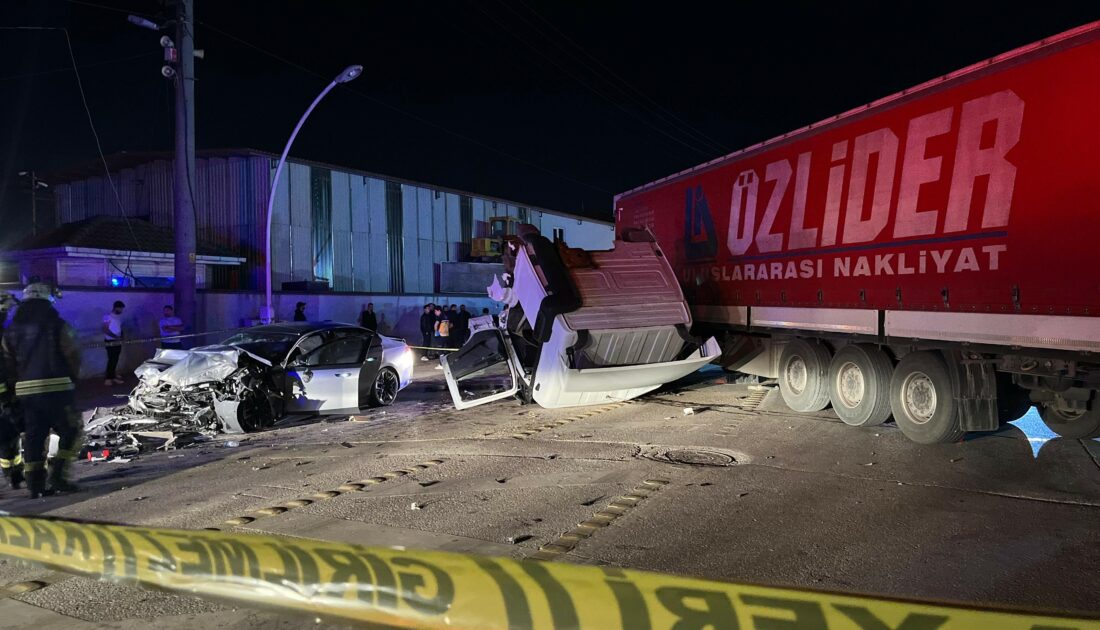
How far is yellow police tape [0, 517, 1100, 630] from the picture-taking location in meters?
1.96

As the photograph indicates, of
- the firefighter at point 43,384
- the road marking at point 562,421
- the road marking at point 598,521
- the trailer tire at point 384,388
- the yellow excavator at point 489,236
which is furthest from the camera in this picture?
the yellow excavator at point 489,236

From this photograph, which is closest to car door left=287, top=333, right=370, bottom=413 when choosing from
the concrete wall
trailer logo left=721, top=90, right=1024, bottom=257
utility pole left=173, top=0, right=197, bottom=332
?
the concrete wall

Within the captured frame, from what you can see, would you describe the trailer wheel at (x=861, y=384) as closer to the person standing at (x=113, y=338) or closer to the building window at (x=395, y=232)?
the person standing at (x=113, y=338)

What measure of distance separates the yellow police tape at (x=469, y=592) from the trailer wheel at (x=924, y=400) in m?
6.12

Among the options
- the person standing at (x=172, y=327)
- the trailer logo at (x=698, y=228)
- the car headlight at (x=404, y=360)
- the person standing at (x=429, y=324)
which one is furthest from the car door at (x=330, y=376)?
the person standing at (x=429, y=324)

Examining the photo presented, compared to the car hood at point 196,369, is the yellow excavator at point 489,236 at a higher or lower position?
higher

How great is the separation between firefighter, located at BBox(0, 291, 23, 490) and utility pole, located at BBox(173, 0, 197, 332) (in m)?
7.31

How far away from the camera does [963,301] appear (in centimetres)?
677

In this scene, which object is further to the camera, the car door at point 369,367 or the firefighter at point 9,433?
the car door at point 369,367

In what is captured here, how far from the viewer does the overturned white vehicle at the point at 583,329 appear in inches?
372

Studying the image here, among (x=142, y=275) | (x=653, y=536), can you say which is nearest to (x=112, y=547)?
(x=653, y=536)

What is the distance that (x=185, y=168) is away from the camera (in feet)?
45.4

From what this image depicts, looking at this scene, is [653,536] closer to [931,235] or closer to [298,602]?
[298,602]

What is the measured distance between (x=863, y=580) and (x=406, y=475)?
411 centimetres
